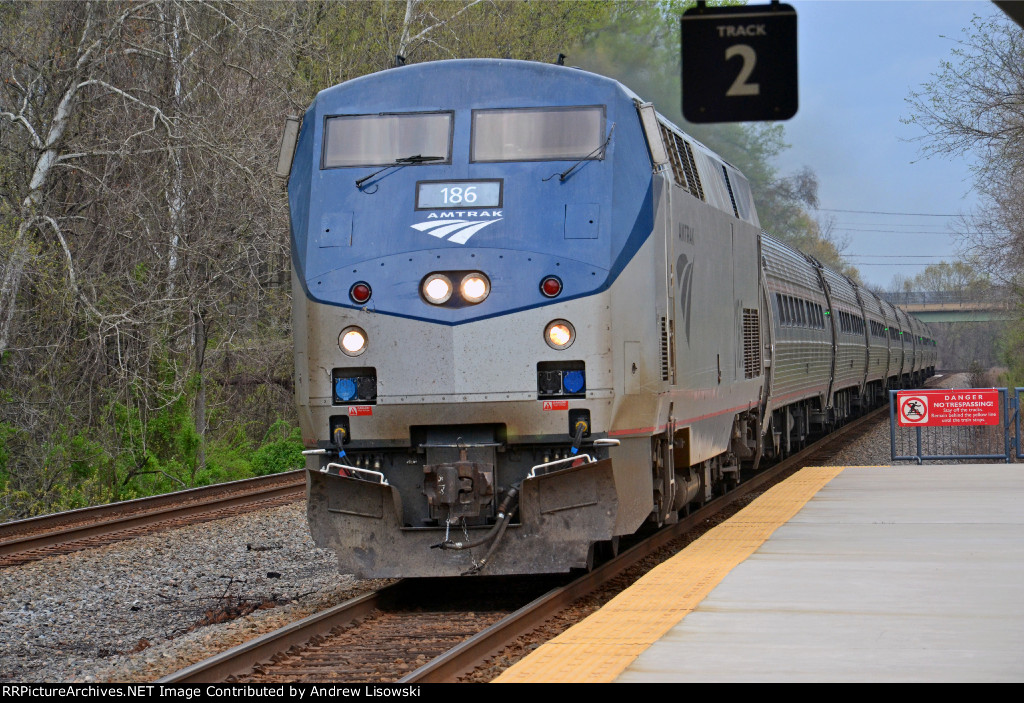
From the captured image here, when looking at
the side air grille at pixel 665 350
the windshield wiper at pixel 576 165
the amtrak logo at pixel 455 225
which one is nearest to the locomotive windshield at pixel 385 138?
the amtrak logo at pixel 455 225

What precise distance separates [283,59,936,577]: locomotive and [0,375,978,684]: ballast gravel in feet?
3.86

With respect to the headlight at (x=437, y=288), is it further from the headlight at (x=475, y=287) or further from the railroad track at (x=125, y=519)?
the railroad track at (x=125, y=519)

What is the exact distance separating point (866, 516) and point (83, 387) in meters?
12.1

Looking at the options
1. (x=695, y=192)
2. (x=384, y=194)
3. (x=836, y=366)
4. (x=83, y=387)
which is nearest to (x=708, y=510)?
(x=695, y=192)

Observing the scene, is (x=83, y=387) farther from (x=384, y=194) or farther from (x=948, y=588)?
(x=948, y=588)

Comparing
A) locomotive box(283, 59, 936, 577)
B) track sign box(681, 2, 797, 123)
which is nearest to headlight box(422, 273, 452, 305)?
locomotive box(283, 59, 936, 577)

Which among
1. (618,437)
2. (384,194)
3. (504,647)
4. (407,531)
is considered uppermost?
(384,194)

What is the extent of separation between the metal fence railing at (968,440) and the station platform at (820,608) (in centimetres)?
751

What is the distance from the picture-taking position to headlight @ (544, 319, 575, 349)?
8477 millimetres

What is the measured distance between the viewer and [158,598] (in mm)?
10148

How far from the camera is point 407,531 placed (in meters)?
8.61

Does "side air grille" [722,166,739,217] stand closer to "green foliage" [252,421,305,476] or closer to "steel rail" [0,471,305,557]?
"steel rail" [0,471,305,557]

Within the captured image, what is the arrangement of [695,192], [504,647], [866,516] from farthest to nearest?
[866,516] < [695,192] < [504,647]

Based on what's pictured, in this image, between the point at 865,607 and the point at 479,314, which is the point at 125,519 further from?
the point at 865,607
